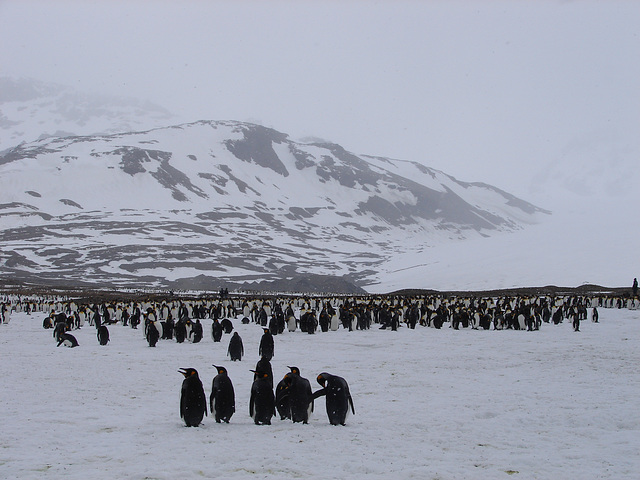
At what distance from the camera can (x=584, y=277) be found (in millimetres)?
59375

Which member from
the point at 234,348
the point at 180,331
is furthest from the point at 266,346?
the point at 180,331

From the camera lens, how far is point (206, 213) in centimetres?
13162

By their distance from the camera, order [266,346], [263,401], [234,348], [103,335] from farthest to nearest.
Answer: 1. [103,335]
2. [266,346]
3. [234,348]
4. [263,401]

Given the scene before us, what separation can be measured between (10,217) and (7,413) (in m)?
117

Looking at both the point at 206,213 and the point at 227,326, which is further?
the point at 206,213

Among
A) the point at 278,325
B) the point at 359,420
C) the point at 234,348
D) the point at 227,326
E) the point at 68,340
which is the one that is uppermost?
the point at 278,325

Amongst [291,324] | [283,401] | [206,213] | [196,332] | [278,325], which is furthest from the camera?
[206,213]

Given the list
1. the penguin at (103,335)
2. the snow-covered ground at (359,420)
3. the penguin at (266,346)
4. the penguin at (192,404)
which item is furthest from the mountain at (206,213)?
the penguin at (192,404)

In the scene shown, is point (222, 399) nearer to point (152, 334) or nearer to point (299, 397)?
point (299, 397)

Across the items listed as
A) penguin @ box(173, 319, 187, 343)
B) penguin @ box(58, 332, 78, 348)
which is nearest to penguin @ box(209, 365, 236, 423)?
penguin @ box(58, 332, 78, 348)

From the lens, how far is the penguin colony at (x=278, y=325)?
27.6 ft

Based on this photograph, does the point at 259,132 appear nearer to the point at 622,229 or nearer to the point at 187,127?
the point at 187,127

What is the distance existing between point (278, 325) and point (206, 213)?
4386 inches

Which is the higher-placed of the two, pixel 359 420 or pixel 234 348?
pixel 234 348
